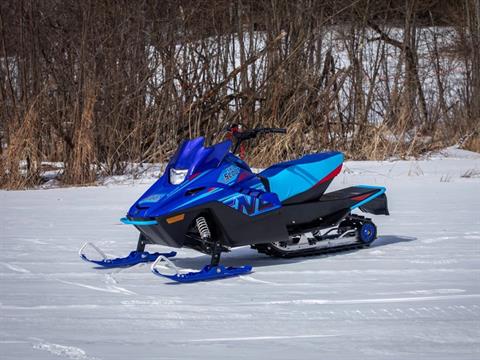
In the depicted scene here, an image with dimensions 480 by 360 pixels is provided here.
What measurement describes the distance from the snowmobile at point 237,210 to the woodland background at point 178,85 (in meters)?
5.10

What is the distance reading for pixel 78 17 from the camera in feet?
36.0

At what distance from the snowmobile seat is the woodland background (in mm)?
5107

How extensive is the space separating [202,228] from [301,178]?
91 centimetres

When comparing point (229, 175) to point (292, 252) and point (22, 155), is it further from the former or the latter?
point (22, 155)

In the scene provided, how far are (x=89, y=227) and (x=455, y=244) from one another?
297cm

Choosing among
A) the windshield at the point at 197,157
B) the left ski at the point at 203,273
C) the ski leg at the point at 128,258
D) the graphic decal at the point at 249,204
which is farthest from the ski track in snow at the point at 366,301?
the ski leg at the point at 128,258

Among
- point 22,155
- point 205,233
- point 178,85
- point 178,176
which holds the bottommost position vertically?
point 205,233

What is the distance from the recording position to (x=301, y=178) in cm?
564

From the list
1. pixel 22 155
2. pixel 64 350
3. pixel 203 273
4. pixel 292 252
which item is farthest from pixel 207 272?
pixel 22 155

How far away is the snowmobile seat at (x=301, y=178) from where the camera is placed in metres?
5.55

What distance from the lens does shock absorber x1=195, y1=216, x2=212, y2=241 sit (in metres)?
5.03

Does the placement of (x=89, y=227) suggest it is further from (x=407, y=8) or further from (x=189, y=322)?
(x=407, y=8)

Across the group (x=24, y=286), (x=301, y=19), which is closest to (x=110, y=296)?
(x=24, y=286)

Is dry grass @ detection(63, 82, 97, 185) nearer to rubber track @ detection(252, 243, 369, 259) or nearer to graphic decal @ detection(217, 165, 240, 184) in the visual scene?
rubber track @ detection(252, 243, 369, 259)
